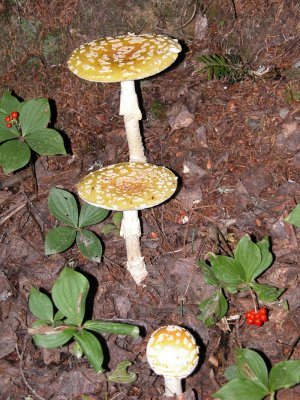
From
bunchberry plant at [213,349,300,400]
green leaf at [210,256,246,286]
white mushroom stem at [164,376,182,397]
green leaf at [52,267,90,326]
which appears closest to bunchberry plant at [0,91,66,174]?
green leaf at [52,267,90,326]

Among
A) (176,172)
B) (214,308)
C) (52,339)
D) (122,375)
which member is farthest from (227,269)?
(176,172)

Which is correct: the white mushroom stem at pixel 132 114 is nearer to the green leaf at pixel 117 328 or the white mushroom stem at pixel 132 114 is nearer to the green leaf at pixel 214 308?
the green leaf at pixel 214 308

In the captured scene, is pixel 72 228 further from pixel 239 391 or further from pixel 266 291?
Result: pixel 239 391

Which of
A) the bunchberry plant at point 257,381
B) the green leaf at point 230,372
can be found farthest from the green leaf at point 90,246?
the bunchberry plant at point 257,381

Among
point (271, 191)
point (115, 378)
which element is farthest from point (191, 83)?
point (115, 378)

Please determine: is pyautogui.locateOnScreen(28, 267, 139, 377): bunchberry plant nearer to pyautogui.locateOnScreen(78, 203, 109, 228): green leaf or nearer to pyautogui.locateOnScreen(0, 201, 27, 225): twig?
pyautogui.locateOnScreen(78, 203, 109, 228): green leaf

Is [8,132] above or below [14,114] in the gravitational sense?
below
